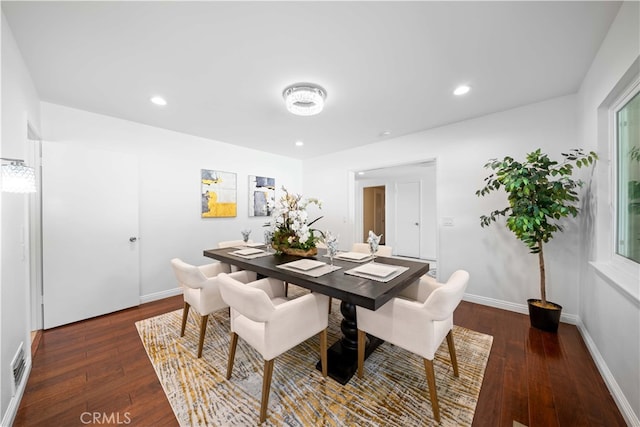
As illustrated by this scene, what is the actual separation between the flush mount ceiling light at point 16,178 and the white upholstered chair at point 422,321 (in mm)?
2090

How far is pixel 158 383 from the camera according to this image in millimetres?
1642

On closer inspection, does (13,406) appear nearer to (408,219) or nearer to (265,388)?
(265,388)

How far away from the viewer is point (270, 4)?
1.32 m

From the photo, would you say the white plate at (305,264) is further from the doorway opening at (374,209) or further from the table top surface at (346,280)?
the doorway opening at (374,209)

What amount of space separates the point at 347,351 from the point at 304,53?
2399 mm

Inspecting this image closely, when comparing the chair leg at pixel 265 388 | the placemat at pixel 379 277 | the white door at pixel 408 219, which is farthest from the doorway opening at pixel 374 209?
the chair leg at pixel 265 388

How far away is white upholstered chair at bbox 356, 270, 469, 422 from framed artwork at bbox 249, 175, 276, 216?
10.1ft

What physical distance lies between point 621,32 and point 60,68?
408 cm

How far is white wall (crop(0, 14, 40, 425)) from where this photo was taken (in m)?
1.35

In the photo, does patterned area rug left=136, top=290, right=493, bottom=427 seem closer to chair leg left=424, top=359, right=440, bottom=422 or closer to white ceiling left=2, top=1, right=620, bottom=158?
chair leg left=424, top=359, right=440, bottom=422

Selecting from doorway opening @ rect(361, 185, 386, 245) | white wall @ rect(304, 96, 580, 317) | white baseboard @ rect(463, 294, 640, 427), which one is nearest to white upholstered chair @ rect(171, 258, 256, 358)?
white baseboard @ rect(463, 294, 640, 427)

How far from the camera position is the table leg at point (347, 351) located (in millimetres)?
1691

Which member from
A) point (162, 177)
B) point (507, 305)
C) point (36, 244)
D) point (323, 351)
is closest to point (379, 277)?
point (323, 351)

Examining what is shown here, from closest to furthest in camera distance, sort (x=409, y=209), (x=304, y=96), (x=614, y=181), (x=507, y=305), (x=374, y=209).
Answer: (x=614, y=181), (x=304, y=96), (x=507, y=305), (x=409, y=209), (x=374, y=209)
